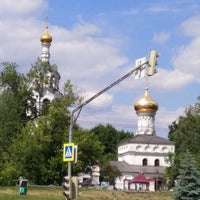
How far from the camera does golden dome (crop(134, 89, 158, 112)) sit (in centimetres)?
8562

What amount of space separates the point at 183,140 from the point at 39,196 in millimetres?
35752

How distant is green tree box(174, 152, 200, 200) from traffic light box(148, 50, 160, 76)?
12642 millimetres

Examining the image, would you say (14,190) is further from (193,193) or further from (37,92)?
(37,92)

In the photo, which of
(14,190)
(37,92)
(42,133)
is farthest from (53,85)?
(14,190)

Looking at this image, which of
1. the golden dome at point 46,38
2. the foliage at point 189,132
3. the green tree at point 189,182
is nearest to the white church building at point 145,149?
the foliage at point 189,132

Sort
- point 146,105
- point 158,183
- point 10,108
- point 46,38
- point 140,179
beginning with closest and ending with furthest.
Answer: point 10,108
point 46,38
point 140,179
point 158,183
point 146,105

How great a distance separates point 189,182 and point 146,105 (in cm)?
5694

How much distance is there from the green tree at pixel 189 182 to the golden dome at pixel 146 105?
186 ft

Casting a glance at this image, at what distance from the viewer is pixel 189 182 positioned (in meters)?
28.8

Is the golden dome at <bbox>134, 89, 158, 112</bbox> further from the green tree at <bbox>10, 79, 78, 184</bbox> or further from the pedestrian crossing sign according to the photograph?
the pedestrian crossing sign

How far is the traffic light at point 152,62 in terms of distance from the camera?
16.6 m

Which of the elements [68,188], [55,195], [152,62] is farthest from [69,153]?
[55,195]

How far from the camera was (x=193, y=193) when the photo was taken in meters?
28.8

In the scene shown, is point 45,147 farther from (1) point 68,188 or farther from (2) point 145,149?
(2) point 145,149
